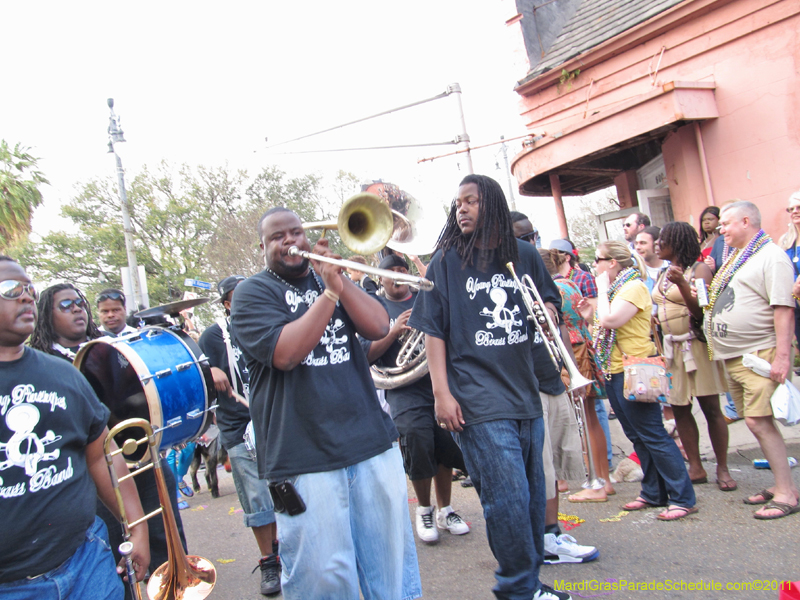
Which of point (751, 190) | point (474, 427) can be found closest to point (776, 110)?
point (751, 190)

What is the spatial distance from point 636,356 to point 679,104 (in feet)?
16.6

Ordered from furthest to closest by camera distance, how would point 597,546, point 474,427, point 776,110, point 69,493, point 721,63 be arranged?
point 721,63, point 776,110, point 597,546, point 474,427, point 69,493

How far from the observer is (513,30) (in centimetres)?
1098

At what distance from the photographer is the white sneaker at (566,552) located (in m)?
3.63

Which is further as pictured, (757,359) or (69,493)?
(757,359)

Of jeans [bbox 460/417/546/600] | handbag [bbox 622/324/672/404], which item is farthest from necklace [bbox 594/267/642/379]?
jeans [bbox 460/417/546/600]

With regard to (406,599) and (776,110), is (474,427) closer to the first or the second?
(406,599)

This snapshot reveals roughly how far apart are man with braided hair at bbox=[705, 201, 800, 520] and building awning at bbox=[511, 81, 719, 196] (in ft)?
13.7

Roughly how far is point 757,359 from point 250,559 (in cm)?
395

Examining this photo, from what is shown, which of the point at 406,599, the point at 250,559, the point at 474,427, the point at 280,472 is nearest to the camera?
the point at 280,472

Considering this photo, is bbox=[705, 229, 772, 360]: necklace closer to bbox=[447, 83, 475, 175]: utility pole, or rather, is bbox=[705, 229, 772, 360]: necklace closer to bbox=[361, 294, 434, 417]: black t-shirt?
bbox=[361, 294, 434, 417]: black t-shirt

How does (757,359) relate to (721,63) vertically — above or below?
below

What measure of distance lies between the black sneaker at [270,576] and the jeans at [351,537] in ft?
5.38

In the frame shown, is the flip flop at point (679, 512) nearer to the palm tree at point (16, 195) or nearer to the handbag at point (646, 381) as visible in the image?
the handbag at point (646, 381)
